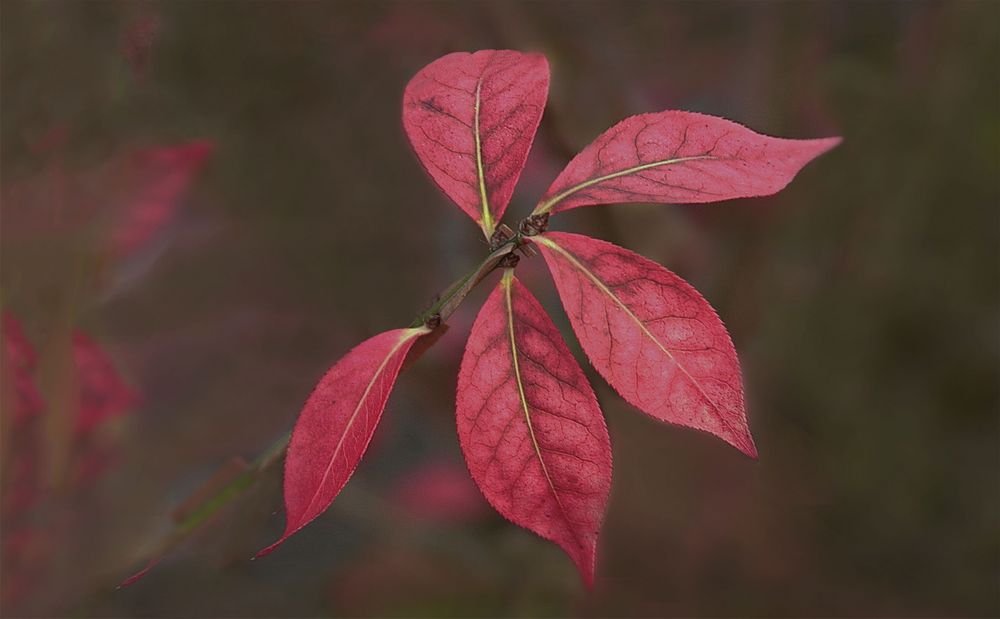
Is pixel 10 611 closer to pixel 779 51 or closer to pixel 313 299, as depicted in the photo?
pixel 313 299

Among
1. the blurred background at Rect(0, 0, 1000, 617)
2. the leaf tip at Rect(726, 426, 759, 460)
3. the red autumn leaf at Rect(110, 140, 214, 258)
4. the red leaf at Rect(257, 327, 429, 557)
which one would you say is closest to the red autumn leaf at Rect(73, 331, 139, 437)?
the blurred background at Rect(0, 0, 1000, 617)

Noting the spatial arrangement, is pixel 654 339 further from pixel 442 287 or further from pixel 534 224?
pixel 442 287

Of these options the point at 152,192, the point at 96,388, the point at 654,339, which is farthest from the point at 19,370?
the point at 654,339

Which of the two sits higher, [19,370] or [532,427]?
[19,370]

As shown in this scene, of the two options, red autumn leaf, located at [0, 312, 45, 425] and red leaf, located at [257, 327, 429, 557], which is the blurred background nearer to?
red autumn leaf, located at [0, 312, 45, 425]

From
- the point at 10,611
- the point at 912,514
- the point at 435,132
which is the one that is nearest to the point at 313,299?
the point at 10,611
